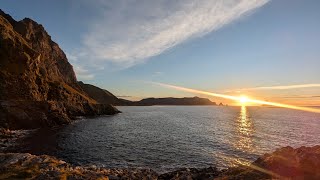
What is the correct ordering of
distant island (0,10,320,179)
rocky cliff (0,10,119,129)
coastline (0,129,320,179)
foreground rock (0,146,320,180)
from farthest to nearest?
rocky cliff (0,10,119,129) < distant island (0,10,320,179) < coastline (0,129,320,179) < foreground rock (0,146,320,180)

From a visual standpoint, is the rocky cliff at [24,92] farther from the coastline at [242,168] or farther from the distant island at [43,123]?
the coastline at [242,168]

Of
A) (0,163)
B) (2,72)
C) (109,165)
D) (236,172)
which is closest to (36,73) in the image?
(2,72)

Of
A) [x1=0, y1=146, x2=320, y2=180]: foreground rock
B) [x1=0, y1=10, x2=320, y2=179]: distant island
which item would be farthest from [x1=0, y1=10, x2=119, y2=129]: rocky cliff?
[x1=0, y1=146, x2=320, y2=180]: foreground rock

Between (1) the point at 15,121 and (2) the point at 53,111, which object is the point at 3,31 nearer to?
(2) the point at 53,111

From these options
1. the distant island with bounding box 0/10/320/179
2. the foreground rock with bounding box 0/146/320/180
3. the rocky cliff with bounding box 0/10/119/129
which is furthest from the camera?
the rocky cliff with bounding box 0/10/119/129

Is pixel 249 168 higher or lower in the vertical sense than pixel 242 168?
higher

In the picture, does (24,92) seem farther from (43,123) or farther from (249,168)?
(249,168)

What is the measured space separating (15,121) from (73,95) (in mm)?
80516

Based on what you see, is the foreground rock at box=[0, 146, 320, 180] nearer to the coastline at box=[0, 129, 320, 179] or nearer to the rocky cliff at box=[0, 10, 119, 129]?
the coastline at box=[0, 129, 320, 179]

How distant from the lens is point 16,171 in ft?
102

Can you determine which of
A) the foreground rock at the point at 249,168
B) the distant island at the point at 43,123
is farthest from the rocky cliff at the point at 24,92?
the foreground rock at the point at 249,168

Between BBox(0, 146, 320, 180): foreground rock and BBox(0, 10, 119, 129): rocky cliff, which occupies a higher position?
BBox(0, 10, 119, 129): rocky cliff

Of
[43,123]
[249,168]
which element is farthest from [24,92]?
[249,168]

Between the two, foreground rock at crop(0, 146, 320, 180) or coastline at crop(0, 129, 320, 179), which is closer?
foreground rock at crop(0, 146, 320, 180)
